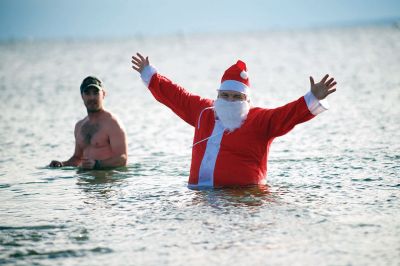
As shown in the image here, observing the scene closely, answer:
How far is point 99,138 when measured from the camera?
399 inches

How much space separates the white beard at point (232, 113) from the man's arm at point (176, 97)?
0.39m

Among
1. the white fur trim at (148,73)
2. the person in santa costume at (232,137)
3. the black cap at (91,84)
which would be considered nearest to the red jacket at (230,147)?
the person in santa costume at (232,137)

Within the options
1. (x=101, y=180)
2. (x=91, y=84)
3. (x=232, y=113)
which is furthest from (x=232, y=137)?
(x=91, y=84)

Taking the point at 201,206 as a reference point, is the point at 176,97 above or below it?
above

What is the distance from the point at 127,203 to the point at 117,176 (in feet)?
5.76

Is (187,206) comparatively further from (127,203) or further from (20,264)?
(20,264)

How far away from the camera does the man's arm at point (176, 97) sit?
8562 mm

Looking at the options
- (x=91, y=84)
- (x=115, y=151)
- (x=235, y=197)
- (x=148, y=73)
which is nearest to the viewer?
(x=235, y=197)

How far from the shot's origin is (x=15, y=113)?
19250 mm

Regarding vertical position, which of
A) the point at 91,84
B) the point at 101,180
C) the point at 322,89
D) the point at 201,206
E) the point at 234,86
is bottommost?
the point at 201,206

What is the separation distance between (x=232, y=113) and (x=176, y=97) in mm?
865

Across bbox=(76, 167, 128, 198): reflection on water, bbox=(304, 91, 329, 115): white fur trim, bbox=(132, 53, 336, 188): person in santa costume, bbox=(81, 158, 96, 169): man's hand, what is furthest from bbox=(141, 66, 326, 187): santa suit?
bbox=(81, 158, 96, 169): man's hand

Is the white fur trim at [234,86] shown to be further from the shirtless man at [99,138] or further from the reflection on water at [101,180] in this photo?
the shirtless man at [99,138]

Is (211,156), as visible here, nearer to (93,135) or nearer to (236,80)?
(236,80)
